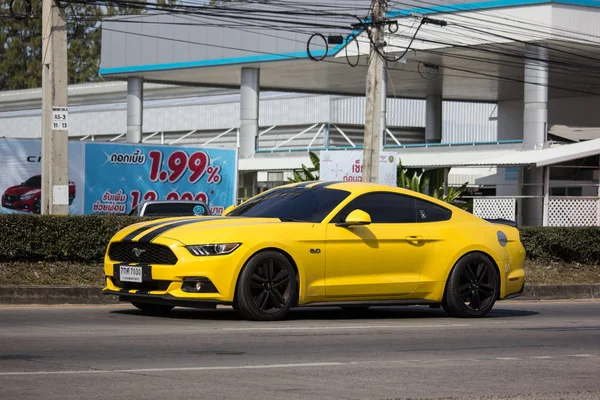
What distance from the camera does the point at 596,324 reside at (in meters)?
13.1

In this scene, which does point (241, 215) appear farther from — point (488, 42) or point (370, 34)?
point (488, 42)

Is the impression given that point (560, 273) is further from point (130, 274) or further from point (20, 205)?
point (20, 205)

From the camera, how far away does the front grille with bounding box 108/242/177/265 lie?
1144 centimetres

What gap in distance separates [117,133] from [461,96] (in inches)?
875

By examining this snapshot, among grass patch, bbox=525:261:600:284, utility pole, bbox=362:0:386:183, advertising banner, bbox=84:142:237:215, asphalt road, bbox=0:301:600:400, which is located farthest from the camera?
advertising banner, bbox=84:142:237:215

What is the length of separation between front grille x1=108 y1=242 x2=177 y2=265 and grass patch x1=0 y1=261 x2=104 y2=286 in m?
3.60

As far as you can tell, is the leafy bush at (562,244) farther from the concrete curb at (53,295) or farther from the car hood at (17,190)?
the car hood at (17,190)

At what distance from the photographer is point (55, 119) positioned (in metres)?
19.0

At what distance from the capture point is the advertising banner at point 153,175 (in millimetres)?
31594

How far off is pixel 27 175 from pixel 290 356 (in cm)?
2289

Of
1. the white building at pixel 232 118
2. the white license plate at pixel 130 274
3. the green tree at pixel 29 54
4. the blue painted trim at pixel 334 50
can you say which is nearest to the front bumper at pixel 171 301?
the white license plate at pixel 130 274

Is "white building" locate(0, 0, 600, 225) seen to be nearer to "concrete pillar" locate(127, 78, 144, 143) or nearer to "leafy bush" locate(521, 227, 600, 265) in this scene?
"concrete pillar" locate(127, 78, 144, 143)

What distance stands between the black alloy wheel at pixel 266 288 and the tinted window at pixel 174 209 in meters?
14.1

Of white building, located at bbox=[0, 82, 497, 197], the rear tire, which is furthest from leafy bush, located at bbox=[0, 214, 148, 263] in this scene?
white building, located at bbox=[0, 82, 497, 197]
